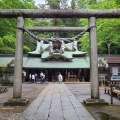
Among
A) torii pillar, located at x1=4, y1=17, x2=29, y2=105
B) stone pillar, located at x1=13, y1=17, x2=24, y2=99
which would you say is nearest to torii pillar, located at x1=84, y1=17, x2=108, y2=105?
torii pillar, located at x1=4, y1=17, x2=29, y2=105

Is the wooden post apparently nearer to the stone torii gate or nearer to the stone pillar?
the stone torii gate

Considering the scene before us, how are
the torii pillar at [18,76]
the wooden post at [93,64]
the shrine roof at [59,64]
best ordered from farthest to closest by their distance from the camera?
the shrine roof at [59,64] → the wooden post at [93,64] → the torii pillar at [18,76]

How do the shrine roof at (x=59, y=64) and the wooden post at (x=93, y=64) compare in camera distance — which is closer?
the wooden post at (x=93, y=64)

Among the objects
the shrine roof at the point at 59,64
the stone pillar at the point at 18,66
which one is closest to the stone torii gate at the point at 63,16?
the stone pillar at the point at 18,66

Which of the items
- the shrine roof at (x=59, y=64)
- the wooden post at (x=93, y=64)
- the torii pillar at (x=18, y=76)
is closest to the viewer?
the torii pillar at (x=18, y=76)

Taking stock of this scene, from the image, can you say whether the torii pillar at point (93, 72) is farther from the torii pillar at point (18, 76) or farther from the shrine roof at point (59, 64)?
the shrine roof at point (59, 64)

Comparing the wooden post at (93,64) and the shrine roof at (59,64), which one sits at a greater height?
the shrine roof at (59,64)

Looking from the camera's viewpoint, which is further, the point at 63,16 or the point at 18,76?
the point at 63,16

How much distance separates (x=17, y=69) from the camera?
9250 mm

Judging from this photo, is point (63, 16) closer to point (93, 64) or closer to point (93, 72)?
point (93, 64)

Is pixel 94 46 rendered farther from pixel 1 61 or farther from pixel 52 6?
pixel 52 6

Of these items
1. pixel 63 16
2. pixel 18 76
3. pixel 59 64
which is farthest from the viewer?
pixel 59 64

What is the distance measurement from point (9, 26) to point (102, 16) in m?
11.6

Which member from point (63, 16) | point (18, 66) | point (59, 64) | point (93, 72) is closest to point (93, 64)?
point (93, 72)
